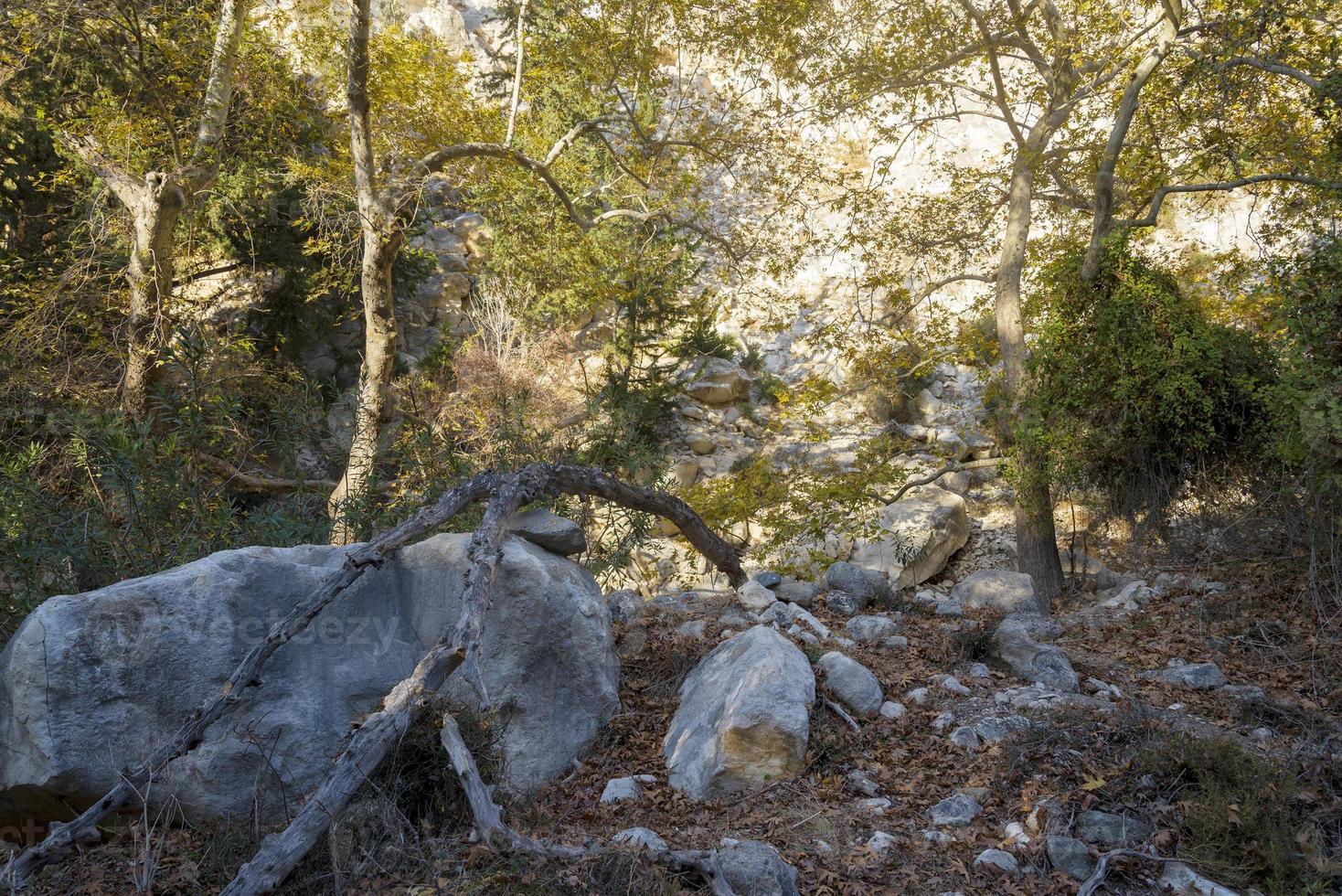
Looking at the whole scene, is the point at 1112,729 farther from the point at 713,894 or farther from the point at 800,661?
the point at 713,894

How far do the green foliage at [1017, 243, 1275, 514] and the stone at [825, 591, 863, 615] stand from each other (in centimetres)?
273

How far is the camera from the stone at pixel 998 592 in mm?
7883

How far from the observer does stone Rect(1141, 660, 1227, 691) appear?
5.29m

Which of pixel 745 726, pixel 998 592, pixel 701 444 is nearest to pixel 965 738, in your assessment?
pixel 745 726

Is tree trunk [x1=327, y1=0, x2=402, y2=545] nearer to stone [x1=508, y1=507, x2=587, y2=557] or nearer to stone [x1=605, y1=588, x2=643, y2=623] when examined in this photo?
stone [x1=605, y1=588, x2=643, y2=623]

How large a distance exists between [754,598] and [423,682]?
144 inches

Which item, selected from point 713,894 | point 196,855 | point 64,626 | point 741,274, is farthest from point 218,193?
point 713,894

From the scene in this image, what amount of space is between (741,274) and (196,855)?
957 cm

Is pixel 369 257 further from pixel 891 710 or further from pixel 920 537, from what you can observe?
pixel 920 537

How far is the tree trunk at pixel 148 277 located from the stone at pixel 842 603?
295 inches

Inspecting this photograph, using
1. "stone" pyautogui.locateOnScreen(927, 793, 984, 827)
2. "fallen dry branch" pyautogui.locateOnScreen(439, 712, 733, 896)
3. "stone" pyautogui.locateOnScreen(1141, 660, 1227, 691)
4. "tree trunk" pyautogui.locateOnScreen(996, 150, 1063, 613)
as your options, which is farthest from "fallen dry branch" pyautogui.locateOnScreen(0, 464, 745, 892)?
"tree trunk" pyautogui.locateOnScreen(996, 150, 1063, 613)

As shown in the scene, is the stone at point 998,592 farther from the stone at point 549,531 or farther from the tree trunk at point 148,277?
the tree trunk at point 148,277

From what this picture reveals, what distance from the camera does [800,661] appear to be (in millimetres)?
4789

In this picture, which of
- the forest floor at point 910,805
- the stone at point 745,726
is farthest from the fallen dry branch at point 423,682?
the stone at point 745,726
